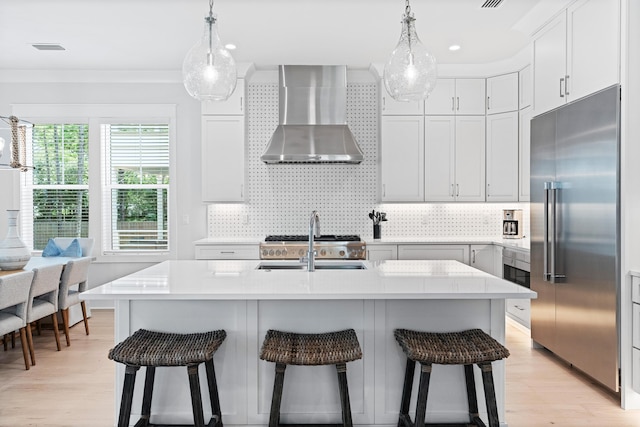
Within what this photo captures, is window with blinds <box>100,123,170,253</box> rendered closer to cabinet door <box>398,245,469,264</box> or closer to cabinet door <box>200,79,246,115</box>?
cabinet door <box>200,79,246,115</box>

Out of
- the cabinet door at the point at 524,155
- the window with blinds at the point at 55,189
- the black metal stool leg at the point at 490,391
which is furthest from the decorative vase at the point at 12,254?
the cabinet door at the point at 524,155

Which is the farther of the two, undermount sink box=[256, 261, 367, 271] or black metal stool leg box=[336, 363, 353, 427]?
undermount sink box=[256, 261, 367, 271]

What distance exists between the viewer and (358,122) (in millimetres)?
5336

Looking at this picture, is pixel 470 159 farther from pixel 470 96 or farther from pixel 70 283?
pixel 70 283

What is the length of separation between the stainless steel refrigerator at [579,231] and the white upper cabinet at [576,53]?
11cm

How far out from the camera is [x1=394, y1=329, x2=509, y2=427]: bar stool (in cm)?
200

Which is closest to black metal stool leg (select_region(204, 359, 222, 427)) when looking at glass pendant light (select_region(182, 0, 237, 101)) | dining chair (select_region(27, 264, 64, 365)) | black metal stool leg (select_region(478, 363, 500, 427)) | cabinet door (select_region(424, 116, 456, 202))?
black metal stool leg (select_region(478, 363, 500, 427))

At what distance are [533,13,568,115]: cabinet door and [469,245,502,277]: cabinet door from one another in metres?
1.60

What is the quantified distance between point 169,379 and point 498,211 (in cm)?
432


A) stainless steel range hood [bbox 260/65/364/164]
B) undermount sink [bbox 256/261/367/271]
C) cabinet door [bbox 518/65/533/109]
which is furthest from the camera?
stainless steel range hood [bbox 260/65/364/164]

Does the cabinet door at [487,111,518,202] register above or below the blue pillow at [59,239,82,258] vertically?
above

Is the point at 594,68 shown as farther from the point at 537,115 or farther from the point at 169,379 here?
the point at 169,379

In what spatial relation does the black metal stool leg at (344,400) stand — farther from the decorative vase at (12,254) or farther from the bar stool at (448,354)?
the decorative vase at (12,254)

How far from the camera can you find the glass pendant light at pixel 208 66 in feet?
7.93
